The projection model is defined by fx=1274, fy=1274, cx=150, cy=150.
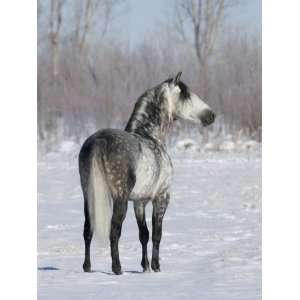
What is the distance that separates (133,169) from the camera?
827 centimetres

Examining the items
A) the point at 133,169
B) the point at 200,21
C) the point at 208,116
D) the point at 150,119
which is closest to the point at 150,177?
the point at 133,169

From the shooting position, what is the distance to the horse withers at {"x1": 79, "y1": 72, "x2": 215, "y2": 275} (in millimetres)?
8227

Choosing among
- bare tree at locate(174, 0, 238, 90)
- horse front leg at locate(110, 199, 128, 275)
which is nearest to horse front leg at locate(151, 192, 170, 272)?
horse front leg at locate(110, 199, 128, 275)

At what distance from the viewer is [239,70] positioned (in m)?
8.90

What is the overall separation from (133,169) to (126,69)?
104 cm

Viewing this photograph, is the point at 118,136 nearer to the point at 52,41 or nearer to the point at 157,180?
the point at 157,180

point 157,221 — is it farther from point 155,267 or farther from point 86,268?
point 86,268

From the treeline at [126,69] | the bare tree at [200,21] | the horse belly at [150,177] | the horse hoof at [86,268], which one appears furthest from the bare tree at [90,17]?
the horse hoof at [86,268]

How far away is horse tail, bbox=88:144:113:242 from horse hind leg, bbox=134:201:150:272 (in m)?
0.26

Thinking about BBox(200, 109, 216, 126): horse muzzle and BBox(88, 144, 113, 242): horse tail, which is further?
BBox(200, 109, 216, 126): horse muzzle

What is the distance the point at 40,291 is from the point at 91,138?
1.05 meters

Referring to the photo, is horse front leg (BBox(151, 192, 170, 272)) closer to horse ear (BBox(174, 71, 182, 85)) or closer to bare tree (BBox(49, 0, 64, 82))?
horse ear (BBox(174, 71, 182, 85))

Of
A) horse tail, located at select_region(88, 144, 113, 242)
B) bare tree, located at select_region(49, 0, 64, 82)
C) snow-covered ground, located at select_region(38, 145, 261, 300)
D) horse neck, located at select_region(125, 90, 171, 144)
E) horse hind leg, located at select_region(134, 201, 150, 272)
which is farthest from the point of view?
bare tree, located at select_region(49, 0, 64, 82)
